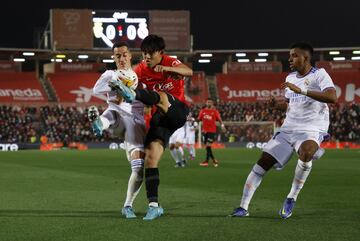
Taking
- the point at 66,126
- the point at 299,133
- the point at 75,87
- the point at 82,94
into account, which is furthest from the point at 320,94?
the point at 75,87

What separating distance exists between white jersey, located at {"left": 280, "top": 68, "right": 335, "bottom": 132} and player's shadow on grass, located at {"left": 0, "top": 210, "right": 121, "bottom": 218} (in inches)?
98.9

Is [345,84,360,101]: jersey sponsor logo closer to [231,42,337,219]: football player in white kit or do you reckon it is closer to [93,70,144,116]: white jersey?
[231,42,337,219]: football player in white kit

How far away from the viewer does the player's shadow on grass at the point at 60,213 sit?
A: 7.57 meters

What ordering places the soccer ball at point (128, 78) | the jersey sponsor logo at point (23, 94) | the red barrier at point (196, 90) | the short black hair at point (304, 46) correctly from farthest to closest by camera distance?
the red barrier at point (196, 90), the jersey sponsor logo at point (23, 94), the short black hair at point (304, 46), the soccer ball at point (128, 78)

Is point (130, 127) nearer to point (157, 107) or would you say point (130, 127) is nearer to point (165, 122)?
point (165, 122)

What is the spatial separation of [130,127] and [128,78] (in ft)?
2.79

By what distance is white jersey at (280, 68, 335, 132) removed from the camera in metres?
7.54

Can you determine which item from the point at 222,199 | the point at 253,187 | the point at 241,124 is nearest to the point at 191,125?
the point at 241,124

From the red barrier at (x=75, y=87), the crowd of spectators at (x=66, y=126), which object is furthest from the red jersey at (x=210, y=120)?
the red barrier at (x=75, y=87)

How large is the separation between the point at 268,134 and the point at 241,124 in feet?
6.11

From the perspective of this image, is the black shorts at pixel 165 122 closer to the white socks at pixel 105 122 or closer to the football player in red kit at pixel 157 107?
the football player in red kit at pixel 157 107

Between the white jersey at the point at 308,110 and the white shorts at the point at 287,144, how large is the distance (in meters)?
0.07

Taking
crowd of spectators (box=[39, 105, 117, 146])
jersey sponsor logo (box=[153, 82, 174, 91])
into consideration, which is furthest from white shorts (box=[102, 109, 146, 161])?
crowd of spectators (box=[39, 105, 117, 146])

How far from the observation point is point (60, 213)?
7.81 m
